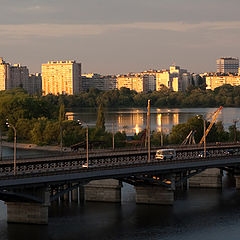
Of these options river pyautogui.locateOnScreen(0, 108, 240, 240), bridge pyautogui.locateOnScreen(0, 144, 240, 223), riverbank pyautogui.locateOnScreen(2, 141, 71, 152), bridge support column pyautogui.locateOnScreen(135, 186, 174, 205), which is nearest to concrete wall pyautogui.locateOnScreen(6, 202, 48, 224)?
bridge pyautogui.locateOnScreen(0, 144, 240, 223)

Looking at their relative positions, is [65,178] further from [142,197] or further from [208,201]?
[208,201]

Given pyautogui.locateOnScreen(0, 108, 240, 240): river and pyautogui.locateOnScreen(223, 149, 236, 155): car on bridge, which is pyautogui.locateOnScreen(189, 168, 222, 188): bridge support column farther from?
pyautogui.locateOnScreen(0, 108, 240, 240): river

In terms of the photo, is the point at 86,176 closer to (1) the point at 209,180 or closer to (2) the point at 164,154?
(2) the point at 164,154

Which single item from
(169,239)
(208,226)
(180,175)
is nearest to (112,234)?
(169,239)

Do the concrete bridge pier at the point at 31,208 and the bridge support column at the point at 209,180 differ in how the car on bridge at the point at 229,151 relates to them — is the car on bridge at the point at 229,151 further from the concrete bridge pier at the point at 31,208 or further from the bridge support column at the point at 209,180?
the concrete bridge pier at the point at 31,208

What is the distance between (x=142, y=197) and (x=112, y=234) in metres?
12.8

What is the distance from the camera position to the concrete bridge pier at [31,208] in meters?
56.7

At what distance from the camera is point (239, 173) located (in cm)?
8125

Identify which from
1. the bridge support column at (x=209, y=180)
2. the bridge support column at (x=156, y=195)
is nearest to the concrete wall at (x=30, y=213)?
the bridge support column at (x=156, y=195)

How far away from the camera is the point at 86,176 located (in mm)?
59312

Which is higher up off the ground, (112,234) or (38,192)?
(38,192)

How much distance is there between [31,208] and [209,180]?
101ft

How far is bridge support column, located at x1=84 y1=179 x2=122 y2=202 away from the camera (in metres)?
70.3

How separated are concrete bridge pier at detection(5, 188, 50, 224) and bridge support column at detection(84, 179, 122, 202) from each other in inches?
519
